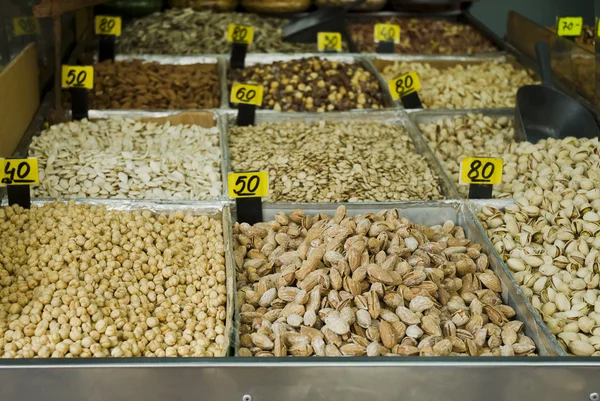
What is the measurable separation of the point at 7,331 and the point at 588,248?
1.56 meters

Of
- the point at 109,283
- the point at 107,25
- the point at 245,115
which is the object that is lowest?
the point at 109,283

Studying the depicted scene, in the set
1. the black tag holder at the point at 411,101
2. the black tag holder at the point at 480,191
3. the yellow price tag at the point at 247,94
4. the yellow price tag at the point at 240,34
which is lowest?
the black tag holder at the point at 480,191

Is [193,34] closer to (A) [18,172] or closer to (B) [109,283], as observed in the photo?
(A) [18,172]

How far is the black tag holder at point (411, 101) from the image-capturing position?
3074 mm

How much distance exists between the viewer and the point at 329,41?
3811 millimetres

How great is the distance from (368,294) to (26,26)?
187 cm

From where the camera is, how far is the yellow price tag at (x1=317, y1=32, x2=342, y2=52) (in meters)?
3.80

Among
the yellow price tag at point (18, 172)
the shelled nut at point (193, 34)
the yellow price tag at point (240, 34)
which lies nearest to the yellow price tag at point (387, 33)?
the shelled nut at point (193, 34)

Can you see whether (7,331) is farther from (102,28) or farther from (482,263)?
(102,28)

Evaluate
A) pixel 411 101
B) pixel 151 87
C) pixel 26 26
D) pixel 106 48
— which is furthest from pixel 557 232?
pixel 106 48

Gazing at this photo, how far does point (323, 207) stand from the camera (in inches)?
88.7

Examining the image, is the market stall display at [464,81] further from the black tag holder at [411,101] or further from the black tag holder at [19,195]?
the black tag holder at [19,195]

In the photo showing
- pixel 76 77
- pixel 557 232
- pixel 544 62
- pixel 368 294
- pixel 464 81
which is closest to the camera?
pixel 368 294

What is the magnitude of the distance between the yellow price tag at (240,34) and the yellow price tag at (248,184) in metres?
1.54
